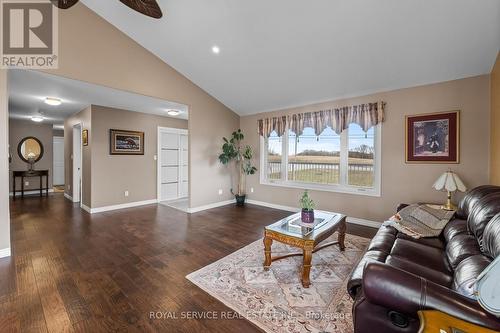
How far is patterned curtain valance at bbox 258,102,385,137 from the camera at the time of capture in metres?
3.82

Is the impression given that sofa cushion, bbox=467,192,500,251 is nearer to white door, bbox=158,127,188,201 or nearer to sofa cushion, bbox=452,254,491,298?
sofa cushion, bbox=452,254,491,298

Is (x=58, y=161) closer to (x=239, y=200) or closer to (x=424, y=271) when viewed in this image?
(x=239, y=200)

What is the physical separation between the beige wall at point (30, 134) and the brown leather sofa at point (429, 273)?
9.35 metres

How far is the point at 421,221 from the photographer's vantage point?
8.09 ft

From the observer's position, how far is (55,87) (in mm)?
3672

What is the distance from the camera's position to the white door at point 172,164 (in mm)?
5930

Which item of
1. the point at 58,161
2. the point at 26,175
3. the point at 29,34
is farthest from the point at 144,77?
the point at 58,161

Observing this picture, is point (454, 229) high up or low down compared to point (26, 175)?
down

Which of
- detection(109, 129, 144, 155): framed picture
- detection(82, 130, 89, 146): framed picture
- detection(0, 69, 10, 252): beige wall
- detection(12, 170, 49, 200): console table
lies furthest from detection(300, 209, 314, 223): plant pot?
detection(12, 170, 49, 200): console table

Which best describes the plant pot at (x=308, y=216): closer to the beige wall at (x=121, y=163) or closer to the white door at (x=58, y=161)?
the beige wall at (x=121, y=163)

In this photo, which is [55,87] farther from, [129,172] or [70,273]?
[70,273]

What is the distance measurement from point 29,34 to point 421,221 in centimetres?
528

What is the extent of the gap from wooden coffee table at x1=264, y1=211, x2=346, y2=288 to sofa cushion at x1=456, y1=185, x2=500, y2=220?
3.73ft

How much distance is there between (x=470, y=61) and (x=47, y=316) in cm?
516
